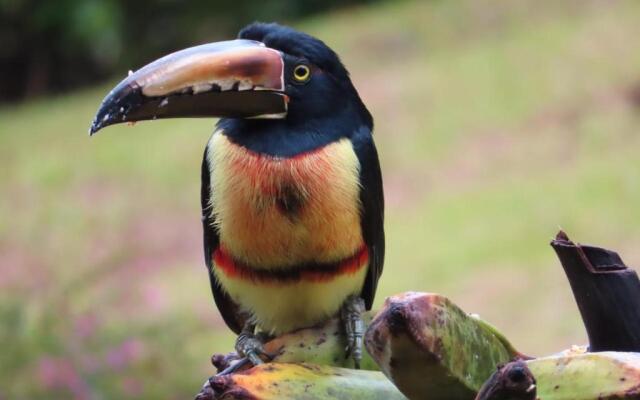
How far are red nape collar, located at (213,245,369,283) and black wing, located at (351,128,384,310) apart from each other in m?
0.07

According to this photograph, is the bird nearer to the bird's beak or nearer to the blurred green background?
the bird's beak

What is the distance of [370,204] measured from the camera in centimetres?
208

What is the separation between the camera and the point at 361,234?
2.06 meters

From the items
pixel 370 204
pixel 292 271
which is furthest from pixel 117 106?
pixel 370 204

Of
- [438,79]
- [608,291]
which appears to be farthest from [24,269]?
[608,291]

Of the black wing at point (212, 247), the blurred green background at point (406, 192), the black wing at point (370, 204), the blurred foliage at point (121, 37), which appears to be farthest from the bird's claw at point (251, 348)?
the blurred foliage at point (121, 37)

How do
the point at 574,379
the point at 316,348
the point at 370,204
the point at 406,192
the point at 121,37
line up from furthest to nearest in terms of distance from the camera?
the point at 121,37 → the point at 406,192 → the point at 370,204 → the point at 316,348 → the point at 574,379

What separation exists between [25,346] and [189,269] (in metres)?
2.63

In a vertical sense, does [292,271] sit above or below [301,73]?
below

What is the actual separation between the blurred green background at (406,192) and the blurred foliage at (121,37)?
68 cm

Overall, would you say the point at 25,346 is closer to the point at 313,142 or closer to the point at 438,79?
the point at 313,142

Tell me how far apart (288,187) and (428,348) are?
894mm

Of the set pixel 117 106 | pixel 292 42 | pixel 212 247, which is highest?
pixel 292 42

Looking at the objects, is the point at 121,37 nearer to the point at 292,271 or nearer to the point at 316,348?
the point at 292,271
